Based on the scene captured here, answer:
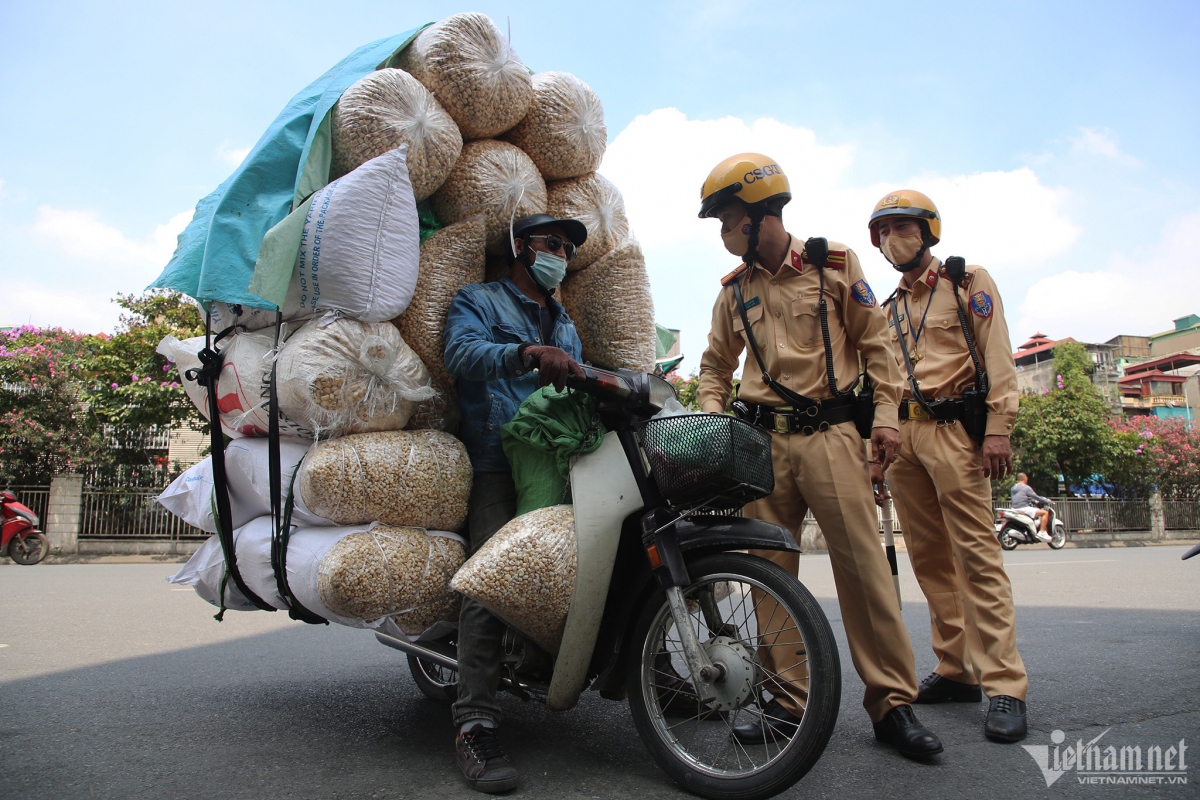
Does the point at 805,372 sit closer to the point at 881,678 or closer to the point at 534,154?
the point at 881,678

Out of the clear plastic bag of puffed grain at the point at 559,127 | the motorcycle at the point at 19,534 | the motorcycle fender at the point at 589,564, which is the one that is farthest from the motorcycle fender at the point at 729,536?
the motorcycle at the point at 19,534

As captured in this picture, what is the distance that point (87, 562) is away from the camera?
45.2 ft

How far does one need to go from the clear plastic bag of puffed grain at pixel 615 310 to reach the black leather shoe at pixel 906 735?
5.65 feet

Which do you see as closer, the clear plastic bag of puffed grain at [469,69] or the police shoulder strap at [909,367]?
the clear plastic bag of puffed grain at [469,69]

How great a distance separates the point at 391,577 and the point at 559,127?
203 centimetres

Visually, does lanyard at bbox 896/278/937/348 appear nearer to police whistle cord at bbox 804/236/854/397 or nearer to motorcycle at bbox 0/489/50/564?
police whistle cord at bbox 804/236/854/397

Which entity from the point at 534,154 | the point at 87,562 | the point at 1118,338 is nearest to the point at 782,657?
the point at 534,154

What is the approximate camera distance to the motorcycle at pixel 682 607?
6.94ft

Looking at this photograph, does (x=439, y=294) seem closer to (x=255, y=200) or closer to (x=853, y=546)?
(x=255, y=200)

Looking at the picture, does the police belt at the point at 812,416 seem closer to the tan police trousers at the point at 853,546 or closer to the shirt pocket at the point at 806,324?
the tan police trousers at the point at 853,546

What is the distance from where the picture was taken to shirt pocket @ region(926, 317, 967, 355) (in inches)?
134

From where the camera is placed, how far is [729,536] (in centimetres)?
231

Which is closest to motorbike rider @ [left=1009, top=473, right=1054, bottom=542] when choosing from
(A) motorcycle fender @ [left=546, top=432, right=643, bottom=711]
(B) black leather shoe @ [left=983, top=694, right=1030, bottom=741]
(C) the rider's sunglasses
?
(B) black leather shoe @ [left=983, top=694, right=1030, bottom=741]

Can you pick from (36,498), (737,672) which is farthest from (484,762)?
(36,498)
